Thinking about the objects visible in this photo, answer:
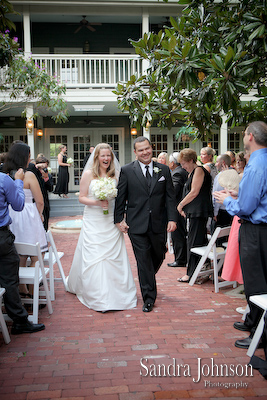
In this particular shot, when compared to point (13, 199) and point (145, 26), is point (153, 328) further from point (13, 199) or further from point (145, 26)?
point (145, 26)

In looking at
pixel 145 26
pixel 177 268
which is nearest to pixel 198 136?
pixel 177 268

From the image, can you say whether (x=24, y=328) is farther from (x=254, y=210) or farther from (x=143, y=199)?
(x=254, y=210)

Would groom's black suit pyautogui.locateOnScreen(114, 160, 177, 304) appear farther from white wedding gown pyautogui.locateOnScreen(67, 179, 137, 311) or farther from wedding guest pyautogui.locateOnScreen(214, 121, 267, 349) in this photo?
wedding guest pyautogui.locateOnScreen(214, 121, 267, 349)

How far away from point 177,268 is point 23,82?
6203 millimetres

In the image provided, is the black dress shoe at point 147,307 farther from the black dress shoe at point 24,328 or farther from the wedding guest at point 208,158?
the wedding guest at point 208,158

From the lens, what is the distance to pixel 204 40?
4.14 meters

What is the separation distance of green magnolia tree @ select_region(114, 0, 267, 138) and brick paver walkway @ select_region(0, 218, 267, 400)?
7.57 feet

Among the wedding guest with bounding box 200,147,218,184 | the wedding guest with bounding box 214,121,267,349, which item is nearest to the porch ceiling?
the wedding guest with bounding box 200,147,218,184

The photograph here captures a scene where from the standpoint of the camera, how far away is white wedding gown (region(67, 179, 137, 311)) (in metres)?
4.72

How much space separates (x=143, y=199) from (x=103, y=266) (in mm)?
976

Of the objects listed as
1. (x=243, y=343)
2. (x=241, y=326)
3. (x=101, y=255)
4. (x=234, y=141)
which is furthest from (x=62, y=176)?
(x=243, y=343)

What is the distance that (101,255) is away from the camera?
4.79 meters

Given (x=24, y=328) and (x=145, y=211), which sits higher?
(x=145, y=211)

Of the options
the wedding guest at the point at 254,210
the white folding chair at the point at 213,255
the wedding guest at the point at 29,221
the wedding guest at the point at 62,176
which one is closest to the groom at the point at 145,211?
the white folding chair at the point at 213,255
